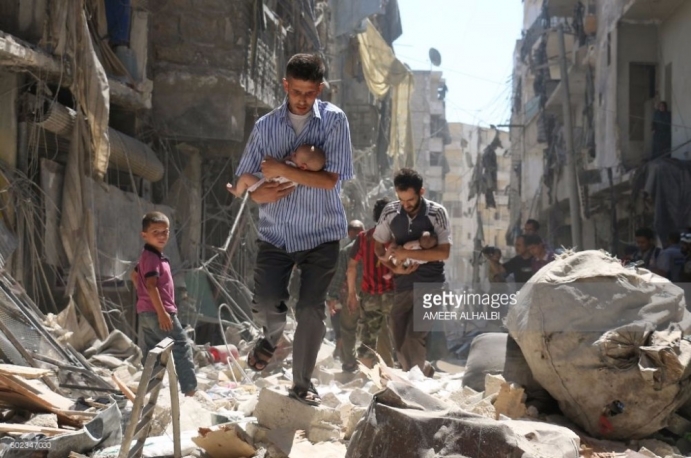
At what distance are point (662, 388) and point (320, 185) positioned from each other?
6.74ft

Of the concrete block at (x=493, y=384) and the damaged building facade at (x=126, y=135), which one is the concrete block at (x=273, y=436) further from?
the damaged building facade at (x=126, y=135)

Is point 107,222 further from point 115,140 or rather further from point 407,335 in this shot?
point 407,335

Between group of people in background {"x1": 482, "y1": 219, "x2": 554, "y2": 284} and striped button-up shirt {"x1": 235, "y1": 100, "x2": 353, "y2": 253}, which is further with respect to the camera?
group of people in background {"x1": 482, "y1": 219, "x2": 554, "y2": 284}

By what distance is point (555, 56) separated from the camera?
31875mm

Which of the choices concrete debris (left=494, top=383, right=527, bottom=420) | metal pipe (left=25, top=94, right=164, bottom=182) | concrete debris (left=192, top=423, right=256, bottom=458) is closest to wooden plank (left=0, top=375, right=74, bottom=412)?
concrete debris (left=192, top=423, right=256, bottom=458)

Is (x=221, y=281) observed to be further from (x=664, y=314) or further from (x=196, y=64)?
(x=664, y=314)

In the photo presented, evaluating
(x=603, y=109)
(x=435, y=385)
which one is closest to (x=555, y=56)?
(x=603, y=109)

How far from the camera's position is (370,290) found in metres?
7.85

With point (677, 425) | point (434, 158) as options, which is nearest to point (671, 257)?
point (677, 425)

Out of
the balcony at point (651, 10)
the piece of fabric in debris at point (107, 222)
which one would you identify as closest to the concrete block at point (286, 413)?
the piece of fabric in debris at point (107, 222)

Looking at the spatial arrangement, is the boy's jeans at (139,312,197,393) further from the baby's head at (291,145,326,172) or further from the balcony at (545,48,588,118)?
the balcony at (545,48,588,118)

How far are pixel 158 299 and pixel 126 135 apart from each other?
5505mm

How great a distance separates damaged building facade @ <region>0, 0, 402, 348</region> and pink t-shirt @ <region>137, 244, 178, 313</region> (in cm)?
192

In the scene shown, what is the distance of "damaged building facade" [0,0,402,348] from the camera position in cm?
845
